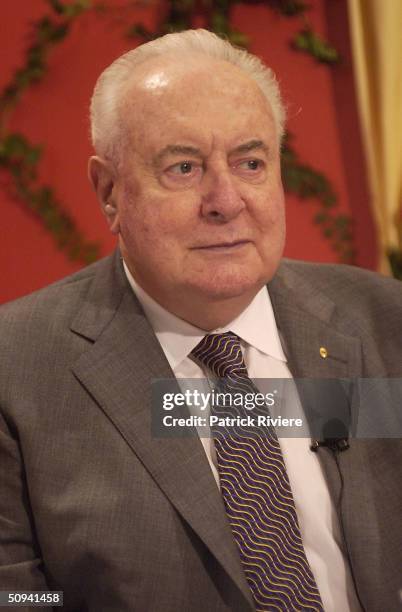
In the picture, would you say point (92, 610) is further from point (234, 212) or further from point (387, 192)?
point (387, 192)

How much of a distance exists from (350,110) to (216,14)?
21.8 inches

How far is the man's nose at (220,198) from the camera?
150 cm

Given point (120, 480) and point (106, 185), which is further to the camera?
point (106, 185)

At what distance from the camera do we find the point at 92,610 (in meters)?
1.47

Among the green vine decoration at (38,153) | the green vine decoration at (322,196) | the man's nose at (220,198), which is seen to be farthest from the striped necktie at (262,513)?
the green vine decoration at (322,196)

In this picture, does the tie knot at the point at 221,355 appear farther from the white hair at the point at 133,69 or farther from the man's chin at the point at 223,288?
the white hair at the point at 133,69

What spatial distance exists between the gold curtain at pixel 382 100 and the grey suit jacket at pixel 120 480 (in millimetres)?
1203

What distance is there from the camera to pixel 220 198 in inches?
59.1

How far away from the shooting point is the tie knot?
1.58 metres

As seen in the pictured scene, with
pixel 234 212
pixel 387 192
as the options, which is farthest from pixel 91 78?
pixel 234 212

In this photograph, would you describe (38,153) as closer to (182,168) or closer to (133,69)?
(133,69)

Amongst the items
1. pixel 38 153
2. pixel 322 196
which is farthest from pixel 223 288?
pixel 322 196

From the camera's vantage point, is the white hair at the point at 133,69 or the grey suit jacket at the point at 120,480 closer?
the grey suit jacket at the point at 120,480

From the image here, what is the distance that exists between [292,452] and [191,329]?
0.99ft
